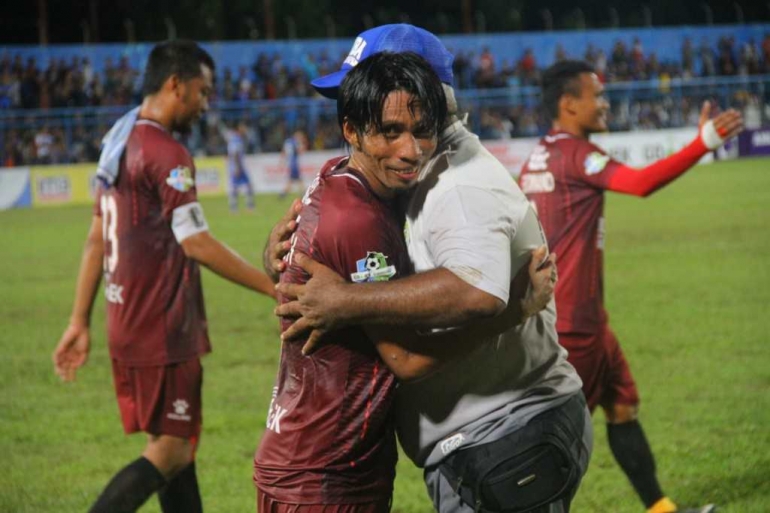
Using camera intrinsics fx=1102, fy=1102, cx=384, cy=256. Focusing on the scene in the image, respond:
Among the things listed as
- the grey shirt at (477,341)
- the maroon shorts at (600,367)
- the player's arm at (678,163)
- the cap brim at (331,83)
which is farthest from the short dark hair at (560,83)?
the cap brim at (331,83)

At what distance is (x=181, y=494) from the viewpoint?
5008mm

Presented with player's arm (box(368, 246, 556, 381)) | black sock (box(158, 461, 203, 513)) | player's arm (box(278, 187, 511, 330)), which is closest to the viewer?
player's arm (box(278, 187, 511, 330))

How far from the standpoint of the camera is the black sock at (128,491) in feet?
15.4

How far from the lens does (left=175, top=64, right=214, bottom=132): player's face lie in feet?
16.5

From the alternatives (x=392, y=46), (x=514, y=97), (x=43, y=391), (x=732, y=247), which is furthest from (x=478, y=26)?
(x=392, y=46)

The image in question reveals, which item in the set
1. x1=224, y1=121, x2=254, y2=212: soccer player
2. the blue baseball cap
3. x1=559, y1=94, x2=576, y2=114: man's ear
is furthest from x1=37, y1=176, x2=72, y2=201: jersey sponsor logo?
the blue baseball cap

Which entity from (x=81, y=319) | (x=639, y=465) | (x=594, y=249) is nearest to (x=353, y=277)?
(x=81, y=319)

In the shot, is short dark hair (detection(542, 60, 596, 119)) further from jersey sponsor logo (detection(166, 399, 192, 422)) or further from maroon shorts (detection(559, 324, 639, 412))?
jersey sponsor logo (detection(166, 399, 192, 422))

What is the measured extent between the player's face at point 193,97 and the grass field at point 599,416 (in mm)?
2159

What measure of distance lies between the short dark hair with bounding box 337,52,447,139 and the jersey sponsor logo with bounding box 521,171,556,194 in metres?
2.92

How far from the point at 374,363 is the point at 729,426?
16.2ft

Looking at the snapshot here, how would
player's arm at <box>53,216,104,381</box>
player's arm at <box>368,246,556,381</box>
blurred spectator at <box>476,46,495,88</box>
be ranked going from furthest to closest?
blurred spectator at <box>476,46,495,88</box> → player's arm at <box>53,216,104,381</box> → player's arm at <box>368,246,556,381</box>

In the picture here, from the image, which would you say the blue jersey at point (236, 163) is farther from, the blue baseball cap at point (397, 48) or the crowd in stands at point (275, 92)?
the blue baseball cap at point (397, 48)

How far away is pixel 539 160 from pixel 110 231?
223 centimetres
